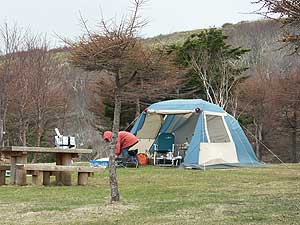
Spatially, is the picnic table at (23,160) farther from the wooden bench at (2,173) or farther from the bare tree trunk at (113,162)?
the bare tree trunk at (113,162)

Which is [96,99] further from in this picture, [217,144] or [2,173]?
[2,173]

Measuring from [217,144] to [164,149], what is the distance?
1.86m

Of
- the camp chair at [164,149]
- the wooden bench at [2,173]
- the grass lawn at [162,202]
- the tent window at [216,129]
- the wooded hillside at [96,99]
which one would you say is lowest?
the grass lawn at [162,202]

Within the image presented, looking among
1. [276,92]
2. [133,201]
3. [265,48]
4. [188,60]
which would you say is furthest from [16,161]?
[265,48]

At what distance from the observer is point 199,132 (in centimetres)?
1429

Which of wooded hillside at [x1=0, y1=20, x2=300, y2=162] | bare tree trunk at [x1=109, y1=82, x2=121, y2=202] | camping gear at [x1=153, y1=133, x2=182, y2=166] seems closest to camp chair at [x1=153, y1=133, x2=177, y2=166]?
camping gear at [x1=153, y1=133, x2=182, y2=166]

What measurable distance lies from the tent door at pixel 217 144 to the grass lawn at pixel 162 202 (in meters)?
3.54

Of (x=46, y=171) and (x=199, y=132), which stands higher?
(x=199, y=132)

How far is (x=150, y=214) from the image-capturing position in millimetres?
5883

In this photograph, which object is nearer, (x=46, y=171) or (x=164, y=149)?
(x=46, y=171)

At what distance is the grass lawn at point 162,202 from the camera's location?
221 inches

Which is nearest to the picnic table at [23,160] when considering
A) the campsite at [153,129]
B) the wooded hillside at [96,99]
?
the campsite at [153,129]

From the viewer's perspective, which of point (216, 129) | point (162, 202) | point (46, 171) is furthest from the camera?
point (216, 129)

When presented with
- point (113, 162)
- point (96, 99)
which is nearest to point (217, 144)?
point (113, 162)
